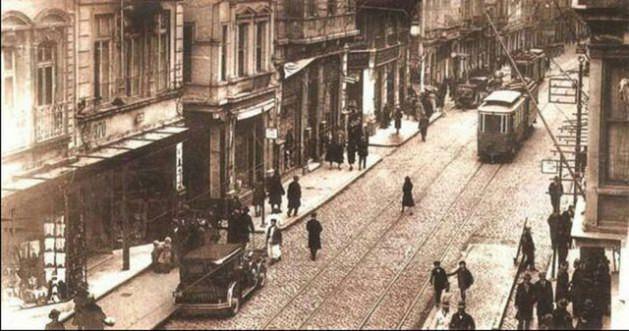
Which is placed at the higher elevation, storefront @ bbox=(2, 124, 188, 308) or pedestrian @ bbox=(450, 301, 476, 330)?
storefront @ bbox=(2, 124, 188, 308)

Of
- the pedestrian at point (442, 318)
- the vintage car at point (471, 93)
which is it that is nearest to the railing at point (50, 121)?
the pedestrian at point (442, 318)

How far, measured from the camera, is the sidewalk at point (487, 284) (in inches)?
1048

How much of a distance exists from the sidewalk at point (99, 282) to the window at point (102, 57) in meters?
4.31

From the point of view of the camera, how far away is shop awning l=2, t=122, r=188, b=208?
2311 cm

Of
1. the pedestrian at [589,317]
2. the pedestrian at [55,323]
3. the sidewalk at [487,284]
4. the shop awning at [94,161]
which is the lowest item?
the sidewalk at [487,284]

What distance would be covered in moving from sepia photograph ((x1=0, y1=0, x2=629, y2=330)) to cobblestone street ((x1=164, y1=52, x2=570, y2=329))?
4.2 inches

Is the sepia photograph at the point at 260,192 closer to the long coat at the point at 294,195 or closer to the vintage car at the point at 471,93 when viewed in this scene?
the long coat at the point at 294,195

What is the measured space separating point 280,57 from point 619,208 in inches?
759

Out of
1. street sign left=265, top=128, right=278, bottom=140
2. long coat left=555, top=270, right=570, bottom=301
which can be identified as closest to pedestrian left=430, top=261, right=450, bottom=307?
long coat left=555, top=270, right=570, bottom=301

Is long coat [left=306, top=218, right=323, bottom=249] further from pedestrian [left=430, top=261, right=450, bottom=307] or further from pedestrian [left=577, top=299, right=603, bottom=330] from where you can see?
pedestrian [left=577, top=299, right=603, bottom=330]

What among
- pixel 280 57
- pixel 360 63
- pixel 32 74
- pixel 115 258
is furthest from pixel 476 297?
pixel 360 63

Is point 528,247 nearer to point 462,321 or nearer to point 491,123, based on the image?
point 462,321

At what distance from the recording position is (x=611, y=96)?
25828mm

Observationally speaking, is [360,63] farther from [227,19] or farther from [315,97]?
[227,19]
